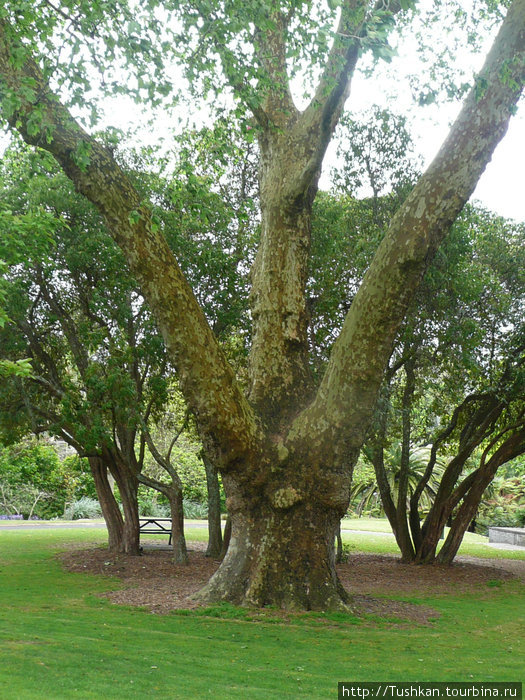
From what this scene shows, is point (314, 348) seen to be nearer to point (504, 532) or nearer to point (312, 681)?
point (312, 681)

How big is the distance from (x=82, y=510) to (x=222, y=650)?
23112mm

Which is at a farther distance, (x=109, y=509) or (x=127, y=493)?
(x=109, y=509)

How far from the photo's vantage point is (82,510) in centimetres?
2762

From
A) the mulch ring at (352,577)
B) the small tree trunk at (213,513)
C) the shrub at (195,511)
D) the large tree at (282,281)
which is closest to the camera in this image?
the large tree at (282,281)

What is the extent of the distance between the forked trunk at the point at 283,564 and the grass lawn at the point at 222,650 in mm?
407

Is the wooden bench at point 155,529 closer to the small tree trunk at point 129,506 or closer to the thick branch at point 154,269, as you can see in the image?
the small tree trunk at point 129,506

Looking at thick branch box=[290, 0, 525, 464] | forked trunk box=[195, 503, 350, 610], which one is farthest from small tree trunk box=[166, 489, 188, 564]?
thick branch box=[290, 0, 525, 464]

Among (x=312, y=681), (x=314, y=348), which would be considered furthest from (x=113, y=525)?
(x=312, y=681)

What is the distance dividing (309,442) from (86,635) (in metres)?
3.49

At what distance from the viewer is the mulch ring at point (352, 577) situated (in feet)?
29.9

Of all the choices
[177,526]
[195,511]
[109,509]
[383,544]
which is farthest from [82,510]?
[177,526]

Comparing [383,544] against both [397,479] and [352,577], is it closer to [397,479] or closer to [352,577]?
[397,479]

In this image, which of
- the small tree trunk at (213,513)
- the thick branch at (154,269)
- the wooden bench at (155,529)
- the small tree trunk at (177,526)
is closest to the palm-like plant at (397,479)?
the wooden bench at (155,529)

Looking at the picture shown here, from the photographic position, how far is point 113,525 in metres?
15.5
